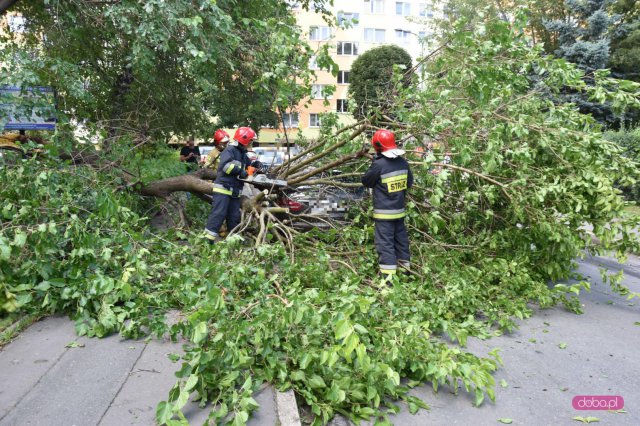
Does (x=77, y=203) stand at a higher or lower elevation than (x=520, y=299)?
higher

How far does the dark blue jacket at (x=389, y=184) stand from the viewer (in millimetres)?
4746

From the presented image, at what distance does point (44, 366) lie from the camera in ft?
10.1

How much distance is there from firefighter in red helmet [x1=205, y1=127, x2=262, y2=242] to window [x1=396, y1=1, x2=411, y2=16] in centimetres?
3289

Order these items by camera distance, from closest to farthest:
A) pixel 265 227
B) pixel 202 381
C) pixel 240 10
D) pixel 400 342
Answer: pixel 202 381 < pixel 400 342 < pixel 265 227 < pixel 240 10

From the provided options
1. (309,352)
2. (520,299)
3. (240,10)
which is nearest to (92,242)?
(309,352)

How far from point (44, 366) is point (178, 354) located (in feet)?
2.86

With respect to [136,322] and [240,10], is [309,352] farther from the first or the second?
[240,10]

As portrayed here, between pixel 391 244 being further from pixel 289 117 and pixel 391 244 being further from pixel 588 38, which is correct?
pixel 588 38

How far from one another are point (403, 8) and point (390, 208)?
3418 cm

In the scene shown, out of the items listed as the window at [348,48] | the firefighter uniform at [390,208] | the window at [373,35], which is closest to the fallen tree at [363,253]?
the firefighter uniform at [390,208]

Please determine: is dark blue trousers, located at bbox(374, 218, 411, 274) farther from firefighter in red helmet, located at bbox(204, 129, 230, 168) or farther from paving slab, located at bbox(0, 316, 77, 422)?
firefighter in red helmet, located at bbox(204, 129, 230, 168)

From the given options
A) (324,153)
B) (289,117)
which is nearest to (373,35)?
(289,117)

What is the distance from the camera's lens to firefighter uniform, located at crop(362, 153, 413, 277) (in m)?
4.72

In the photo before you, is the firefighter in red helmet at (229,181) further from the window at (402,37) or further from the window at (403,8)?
the window at (403,8)
